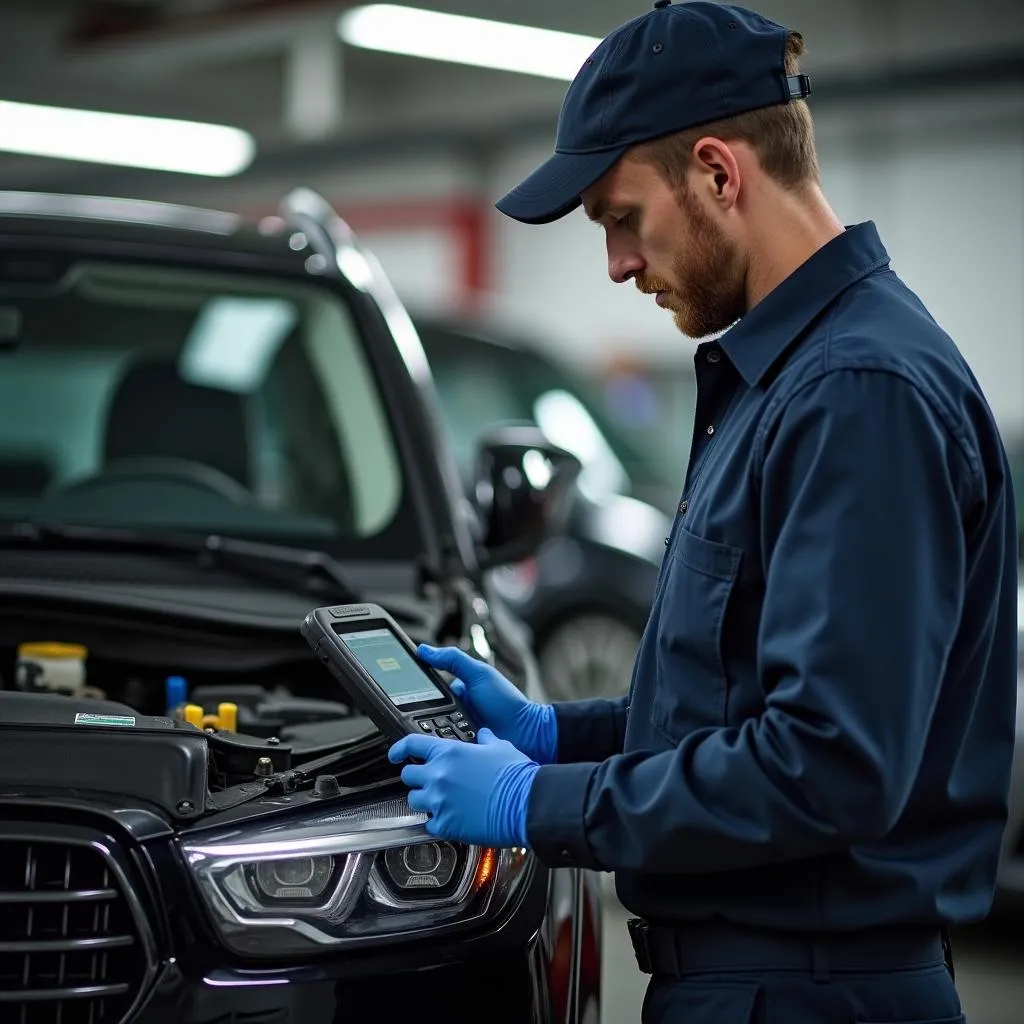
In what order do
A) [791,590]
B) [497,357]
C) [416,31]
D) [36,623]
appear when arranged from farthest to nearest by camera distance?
[416,31]
[497,357]
[36,623]
[791,590]

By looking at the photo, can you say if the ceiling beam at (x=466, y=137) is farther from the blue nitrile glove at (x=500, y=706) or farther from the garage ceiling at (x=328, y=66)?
the blue nitrile glove at (x=500, y=706)

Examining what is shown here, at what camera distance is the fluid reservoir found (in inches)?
99.7

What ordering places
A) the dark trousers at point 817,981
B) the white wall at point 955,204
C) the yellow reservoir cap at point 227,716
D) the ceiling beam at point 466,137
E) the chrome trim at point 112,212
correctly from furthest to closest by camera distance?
the white wall at point 955,204
the ceiling beam at point 466,137
the chrome trim at point 112,212
the yellow reservoir cap at point 227,716
the dark trousers at point 817,981

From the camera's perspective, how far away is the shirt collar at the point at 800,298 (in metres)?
1.70

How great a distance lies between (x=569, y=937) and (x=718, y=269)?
927 mm

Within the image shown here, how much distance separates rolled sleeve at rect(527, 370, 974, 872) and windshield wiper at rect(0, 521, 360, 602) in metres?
1.21

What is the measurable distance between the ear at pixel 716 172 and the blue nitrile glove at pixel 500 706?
0.75 metres

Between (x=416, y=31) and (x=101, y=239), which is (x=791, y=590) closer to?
(x=101, y=239)

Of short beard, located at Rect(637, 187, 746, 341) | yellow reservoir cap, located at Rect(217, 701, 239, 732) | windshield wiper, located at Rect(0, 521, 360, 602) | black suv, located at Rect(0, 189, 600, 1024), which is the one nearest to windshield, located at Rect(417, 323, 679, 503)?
black suv, located at Rect(0, 189, 600, 1024)

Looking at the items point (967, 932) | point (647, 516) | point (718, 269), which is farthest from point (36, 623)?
point (647, 516)

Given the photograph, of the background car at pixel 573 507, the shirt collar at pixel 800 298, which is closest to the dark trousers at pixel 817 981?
the shirt collar at pixel 800 298

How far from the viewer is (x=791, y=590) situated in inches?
59.3

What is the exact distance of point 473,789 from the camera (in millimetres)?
1742

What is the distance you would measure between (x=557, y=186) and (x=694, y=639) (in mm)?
523
